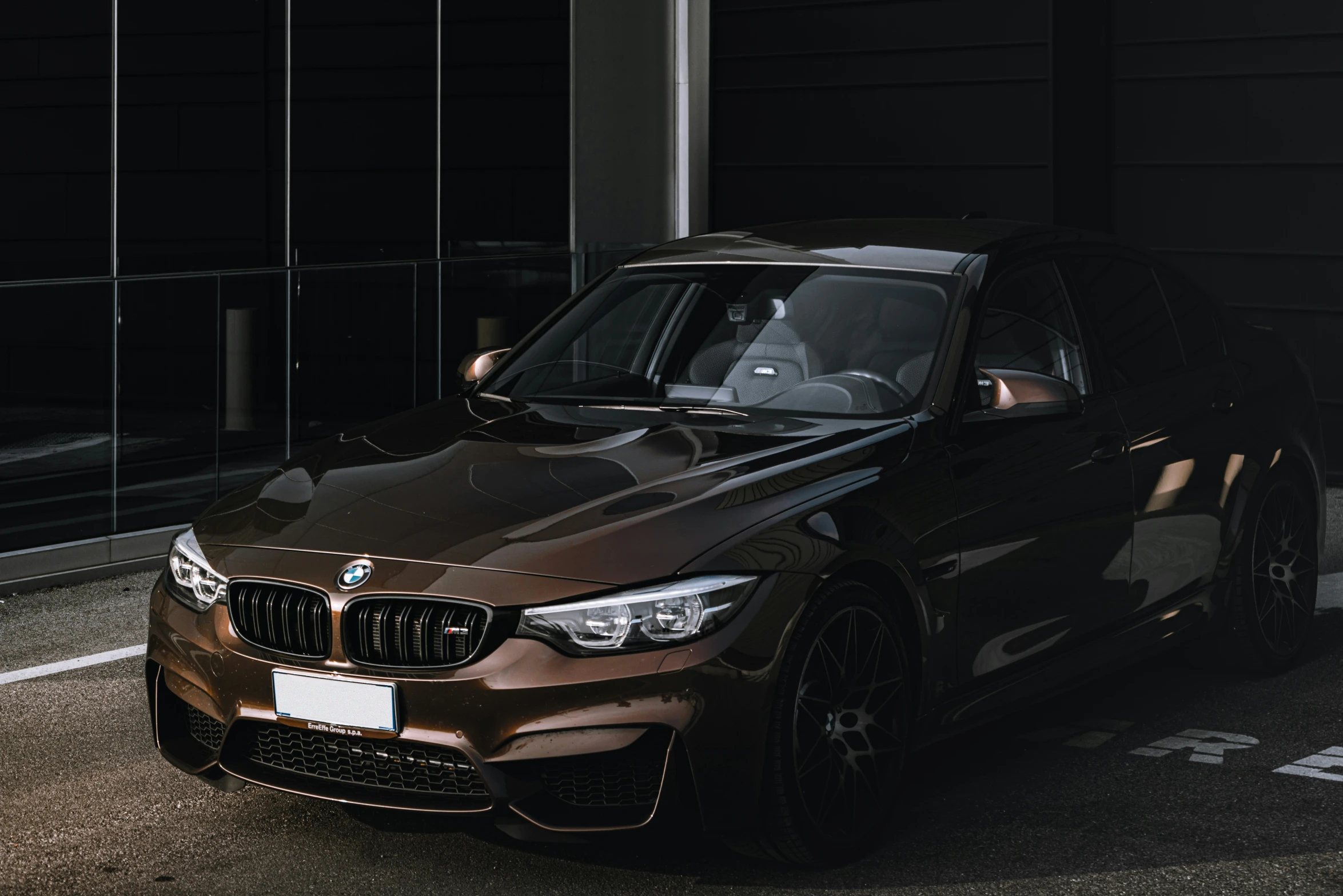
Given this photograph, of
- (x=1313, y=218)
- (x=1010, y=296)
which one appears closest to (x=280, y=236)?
(x=1313, y=218)

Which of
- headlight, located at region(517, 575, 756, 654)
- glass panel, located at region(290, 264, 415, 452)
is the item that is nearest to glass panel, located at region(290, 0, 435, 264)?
glass panel, located at region(290, 264, 415, 452)

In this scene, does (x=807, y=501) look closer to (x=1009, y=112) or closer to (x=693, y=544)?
(x=693, y=544)

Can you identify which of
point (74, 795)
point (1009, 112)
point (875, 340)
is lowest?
point (74, 795)

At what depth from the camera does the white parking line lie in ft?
22.4

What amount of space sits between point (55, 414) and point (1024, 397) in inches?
235

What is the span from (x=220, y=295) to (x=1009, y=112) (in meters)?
6.52

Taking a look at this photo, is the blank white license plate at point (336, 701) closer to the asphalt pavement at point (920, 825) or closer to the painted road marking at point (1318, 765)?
the asphalt pavement at point (920, 825)

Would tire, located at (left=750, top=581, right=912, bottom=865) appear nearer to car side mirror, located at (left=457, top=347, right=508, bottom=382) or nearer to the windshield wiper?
the windshield wiper

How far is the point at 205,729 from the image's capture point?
4.50m

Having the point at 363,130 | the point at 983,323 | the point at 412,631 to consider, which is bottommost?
the point at 412,631

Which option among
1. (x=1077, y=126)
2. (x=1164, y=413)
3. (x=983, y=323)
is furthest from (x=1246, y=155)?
(x=983, y=323)

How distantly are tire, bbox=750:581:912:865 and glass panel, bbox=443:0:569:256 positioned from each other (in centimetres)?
972

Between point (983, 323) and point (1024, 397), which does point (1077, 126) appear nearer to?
point (983, 323)

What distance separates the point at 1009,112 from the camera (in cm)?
1355
